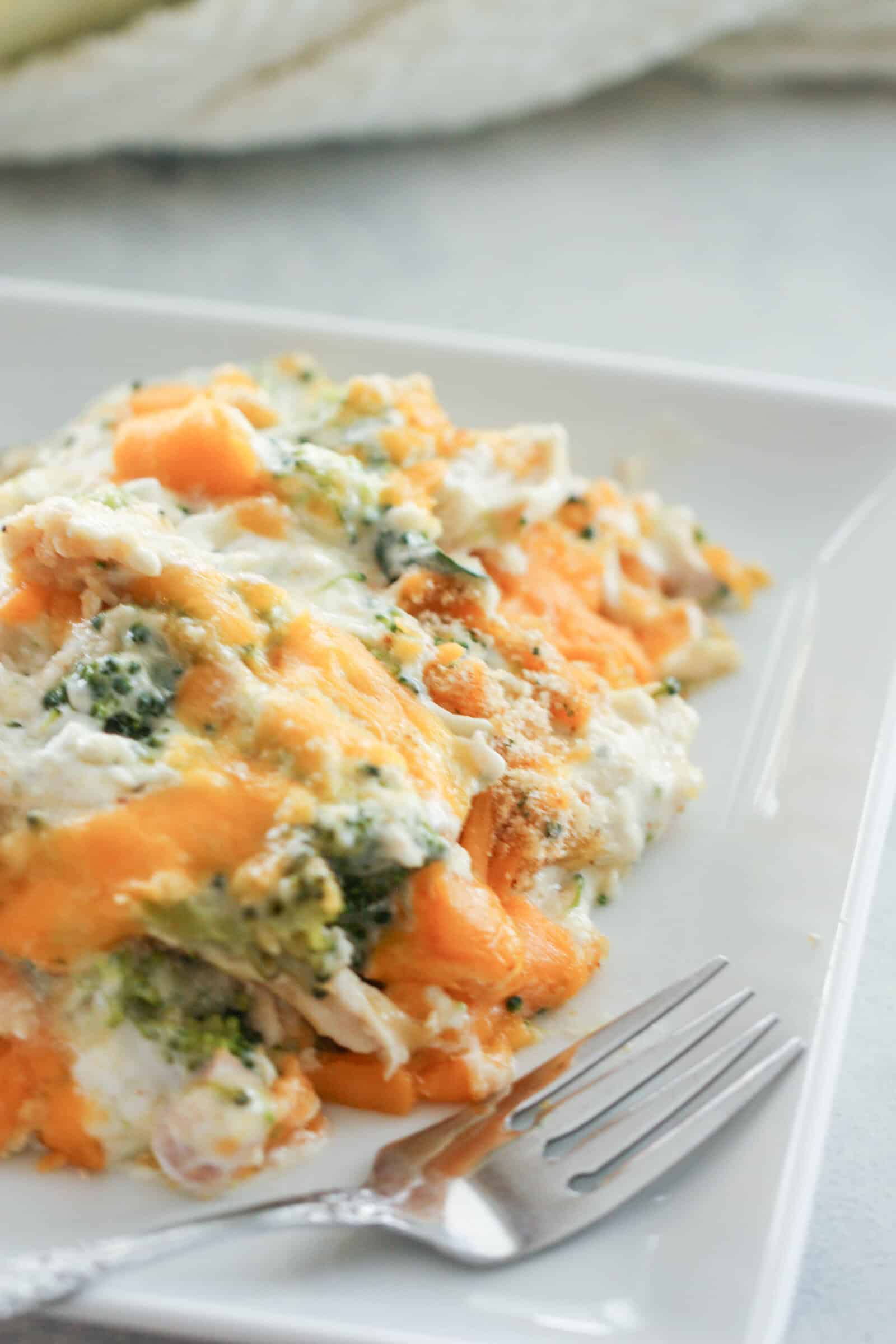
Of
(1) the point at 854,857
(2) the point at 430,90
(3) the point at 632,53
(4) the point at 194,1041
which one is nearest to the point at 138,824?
(4) the point at 194,1041

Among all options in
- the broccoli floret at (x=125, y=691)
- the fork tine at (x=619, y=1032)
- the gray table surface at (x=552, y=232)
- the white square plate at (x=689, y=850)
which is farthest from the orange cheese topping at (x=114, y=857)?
the gray table surface at (x=552, y=232)

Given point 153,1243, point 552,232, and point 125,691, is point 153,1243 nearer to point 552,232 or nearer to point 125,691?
point 125,691

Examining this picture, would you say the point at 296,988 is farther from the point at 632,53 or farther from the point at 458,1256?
the point at 632,53

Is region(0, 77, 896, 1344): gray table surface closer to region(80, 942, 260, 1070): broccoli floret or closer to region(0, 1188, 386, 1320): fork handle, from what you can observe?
region(80, 942, 260, 1070): broccoli floret

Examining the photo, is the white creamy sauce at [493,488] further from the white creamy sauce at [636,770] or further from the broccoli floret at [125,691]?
the broccoli floret at [125,691]

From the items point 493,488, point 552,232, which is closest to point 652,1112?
point 493,488

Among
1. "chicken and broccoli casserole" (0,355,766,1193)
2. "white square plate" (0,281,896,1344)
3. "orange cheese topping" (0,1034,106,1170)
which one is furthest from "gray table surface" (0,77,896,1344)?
"orange cheese topping" (0,1034,106,1170)
